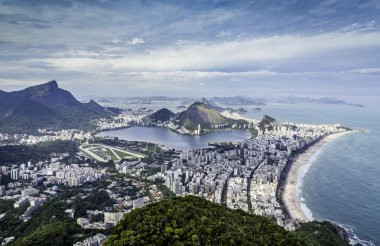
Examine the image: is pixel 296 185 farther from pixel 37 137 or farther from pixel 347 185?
pixel 37 137

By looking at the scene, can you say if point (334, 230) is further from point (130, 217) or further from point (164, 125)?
point (164, 125)

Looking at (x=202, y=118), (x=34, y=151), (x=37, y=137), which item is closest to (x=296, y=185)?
(x=34, y=151)

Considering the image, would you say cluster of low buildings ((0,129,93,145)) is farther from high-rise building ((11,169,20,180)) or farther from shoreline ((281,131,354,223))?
shoreline ((281,131,354,223))

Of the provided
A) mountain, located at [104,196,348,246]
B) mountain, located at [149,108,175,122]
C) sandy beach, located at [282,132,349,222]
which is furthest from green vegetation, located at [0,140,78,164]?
mountain, located at [149,108,175,122]

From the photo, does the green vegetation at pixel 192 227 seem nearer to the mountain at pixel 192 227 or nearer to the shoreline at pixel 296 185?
the mountain at pixel 192 227

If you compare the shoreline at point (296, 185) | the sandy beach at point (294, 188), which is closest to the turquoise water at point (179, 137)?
the shoreline at point (296, 185)
